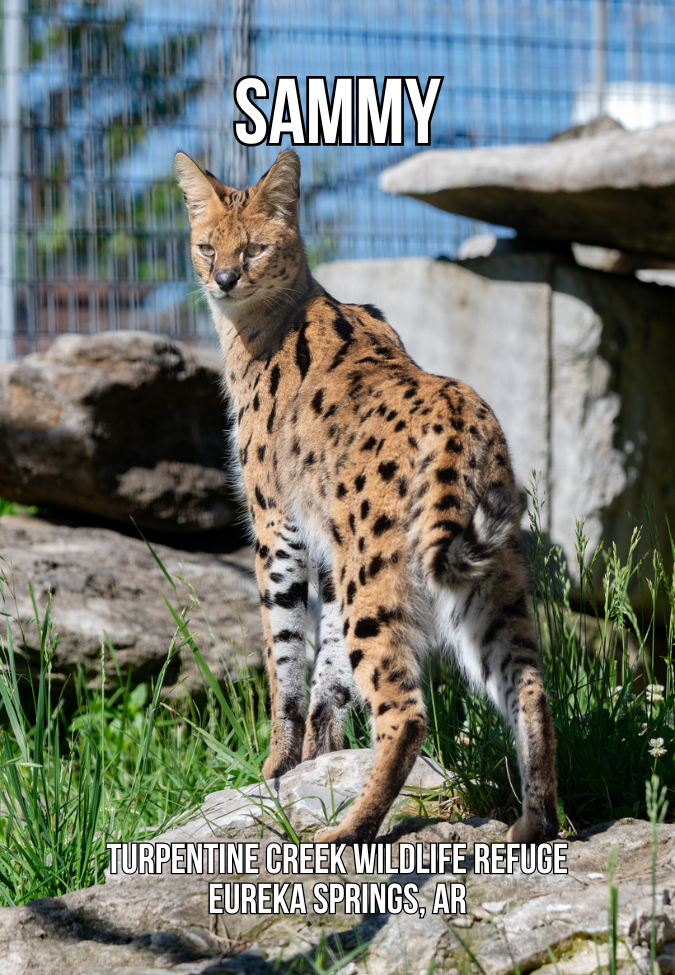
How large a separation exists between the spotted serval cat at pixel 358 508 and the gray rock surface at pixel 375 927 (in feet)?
0.83

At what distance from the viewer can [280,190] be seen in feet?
13.7

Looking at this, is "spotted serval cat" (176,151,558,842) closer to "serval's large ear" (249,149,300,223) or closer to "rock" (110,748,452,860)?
"serval's large ear" (249,149,300,223)

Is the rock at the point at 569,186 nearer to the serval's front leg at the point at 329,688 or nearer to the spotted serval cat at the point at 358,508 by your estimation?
the spotted serval cat at the point at 358,508

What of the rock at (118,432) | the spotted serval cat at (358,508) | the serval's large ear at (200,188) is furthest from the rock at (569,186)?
the serval's large ear at (200,188)

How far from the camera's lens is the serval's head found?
409 centimetres

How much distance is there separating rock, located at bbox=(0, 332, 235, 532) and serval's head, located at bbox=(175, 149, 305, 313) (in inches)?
77.3

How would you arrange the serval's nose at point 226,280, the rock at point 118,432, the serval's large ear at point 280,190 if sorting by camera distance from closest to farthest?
the serval's nose at point 226,280 → the serval's large ear at point 280,190 → the rock at point 118,432

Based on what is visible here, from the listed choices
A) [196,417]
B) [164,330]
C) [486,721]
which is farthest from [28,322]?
[486,721]

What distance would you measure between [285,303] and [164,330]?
3.58 meters

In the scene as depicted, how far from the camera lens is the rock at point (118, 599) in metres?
5.25

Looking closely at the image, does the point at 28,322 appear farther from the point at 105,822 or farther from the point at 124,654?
the point at 105,822

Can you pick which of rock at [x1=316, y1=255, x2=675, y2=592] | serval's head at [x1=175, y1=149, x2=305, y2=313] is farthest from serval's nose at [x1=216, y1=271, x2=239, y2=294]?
rock at [x1=316, y1=255, x2=675, y2=592]

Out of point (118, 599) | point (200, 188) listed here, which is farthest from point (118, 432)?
point (200, 188)

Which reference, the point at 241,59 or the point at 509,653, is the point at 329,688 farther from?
the point at 241,59
